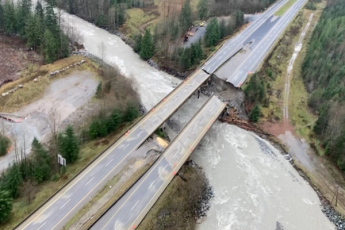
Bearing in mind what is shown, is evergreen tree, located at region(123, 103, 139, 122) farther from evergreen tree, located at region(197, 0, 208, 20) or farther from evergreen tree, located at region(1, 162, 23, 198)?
evergreen tree, located at region(197, 0, 208, 20)

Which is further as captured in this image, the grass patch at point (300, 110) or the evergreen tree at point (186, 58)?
the evergreen tree at point (186, 58)

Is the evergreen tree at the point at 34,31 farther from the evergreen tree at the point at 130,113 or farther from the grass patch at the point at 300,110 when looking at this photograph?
the grass patch at the point at 300,110

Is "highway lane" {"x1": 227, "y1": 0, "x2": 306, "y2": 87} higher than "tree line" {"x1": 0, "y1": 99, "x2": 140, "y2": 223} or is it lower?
higher

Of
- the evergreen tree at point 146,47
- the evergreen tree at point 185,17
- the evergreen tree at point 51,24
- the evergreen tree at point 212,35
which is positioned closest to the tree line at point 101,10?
the evergreen tree at point 185,17

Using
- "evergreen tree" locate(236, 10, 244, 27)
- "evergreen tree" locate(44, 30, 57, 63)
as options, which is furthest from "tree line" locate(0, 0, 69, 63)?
"evergreen tree" locate(236, 10, 244, 27)

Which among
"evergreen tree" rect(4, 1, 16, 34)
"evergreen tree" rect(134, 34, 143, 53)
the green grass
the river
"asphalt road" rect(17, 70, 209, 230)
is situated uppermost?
the green grass
